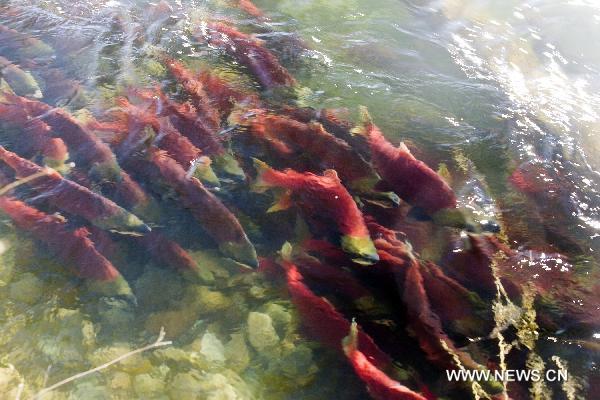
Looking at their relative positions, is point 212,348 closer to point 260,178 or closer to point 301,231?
point 301,231

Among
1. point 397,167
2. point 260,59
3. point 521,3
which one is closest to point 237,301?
point 397,167

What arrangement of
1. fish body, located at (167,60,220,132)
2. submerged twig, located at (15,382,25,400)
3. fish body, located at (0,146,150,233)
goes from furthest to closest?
fish body, located at (167,60,220,132), fish body, located at (0,146,150,233), submerged twig, located at (15,382,25,400)

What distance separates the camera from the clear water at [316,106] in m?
1.85

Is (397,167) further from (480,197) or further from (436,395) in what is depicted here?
(436,395)

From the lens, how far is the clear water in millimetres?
1849

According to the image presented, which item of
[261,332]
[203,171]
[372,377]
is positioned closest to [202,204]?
[203,171]

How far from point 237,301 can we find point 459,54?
3.23m

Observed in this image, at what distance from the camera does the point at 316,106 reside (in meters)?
3.31

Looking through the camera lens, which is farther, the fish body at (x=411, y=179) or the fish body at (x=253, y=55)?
the fish body at (x=253, y=55)

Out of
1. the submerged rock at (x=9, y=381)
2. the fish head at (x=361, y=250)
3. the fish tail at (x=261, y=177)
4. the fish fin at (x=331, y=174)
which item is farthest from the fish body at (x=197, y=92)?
the submerged rock at (x=9, y=381)

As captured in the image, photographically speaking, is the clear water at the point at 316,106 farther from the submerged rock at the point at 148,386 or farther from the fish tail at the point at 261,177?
the fish tail at the point at 261,177

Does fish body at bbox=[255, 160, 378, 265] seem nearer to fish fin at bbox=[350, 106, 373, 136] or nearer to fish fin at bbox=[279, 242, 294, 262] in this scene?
fish fin at bbox=[279, 242, 294, 262]

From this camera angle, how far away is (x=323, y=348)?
1915 mm

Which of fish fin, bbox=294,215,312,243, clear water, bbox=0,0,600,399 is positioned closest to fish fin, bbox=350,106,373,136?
clear water, bbox=0,0,600,399
